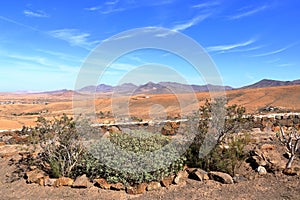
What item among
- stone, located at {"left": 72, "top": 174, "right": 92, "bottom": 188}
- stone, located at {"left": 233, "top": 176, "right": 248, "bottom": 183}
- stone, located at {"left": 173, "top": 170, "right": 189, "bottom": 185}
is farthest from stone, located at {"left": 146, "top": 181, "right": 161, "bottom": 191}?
stone, located at {"left": 233, "top": 176, "right": 248, "bottom": 183}

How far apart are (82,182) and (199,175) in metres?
3.07

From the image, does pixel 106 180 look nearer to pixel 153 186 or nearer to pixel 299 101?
pixel 153 186

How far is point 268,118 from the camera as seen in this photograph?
1856 centimetres

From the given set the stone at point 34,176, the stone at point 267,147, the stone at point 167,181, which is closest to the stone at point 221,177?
the stone at point 167,181

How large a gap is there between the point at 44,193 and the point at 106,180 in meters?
1.59

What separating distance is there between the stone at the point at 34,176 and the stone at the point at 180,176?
12.5ft

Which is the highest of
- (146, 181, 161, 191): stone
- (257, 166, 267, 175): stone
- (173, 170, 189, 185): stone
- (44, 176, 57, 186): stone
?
(257, 166, 267, 175): stone

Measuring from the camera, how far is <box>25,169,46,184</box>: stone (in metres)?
8.23

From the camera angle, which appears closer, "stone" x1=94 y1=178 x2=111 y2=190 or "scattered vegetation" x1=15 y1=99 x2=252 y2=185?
"stone" x1=94 y1=178 x2=111 y2=190

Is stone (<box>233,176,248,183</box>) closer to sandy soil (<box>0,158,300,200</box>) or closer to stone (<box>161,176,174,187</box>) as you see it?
sandy soil (<box>0,158,300,200</box>)

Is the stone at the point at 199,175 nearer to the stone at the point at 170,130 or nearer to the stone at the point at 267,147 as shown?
the stone at the point at 267,147

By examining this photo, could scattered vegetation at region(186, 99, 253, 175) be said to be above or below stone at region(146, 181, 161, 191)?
above

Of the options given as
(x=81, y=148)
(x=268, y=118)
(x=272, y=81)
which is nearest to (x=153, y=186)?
(x=81, y=148)

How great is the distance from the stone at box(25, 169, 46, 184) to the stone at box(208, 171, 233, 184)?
475 cm
